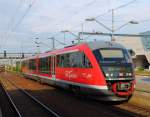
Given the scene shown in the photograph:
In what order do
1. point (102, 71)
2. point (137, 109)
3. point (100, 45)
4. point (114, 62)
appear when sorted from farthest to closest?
1. point (100, 45)
2. point (114, 62)
3. point (102, 71)
4. point (137, 109)

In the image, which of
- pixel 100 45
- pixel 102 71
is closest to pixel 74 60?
pixel 100 45

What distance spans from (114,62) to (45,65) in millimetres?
13534

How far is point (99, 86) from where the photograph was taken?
15930 mm

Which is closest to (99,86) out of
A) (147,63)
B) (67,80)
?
(67,80)

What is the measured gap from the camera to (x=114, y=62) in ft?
54.1

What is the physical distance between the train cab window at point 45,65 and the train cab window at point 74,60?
13.1 feet

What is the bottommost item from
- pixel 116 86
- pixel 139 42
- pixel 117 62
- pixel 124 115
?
pixel 124 115

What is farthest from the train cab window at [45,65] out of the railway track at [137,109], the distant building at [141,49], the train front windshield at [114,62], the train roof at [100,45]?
the distant building at [141,49]

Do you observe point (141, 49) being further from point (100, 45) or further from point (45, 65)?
point (100, 45)

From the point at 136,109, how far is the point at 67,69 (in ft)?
22.2

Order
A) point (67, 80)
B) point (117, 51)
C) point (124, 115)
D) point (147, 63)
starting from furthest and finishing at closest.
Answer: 1. point (147, 63)
2. point (67, 80)
3. point (117, 51)
4. point (124, 115)

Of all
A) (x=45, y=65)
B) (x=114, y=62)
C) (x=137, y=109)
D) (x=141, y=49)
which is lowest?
(x=137, y=109)

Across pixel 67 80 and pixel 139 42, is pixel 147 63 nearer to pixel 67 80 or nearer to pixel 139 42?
pixel 139 42

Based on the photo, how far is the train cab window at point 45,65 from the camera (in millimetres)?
27484
